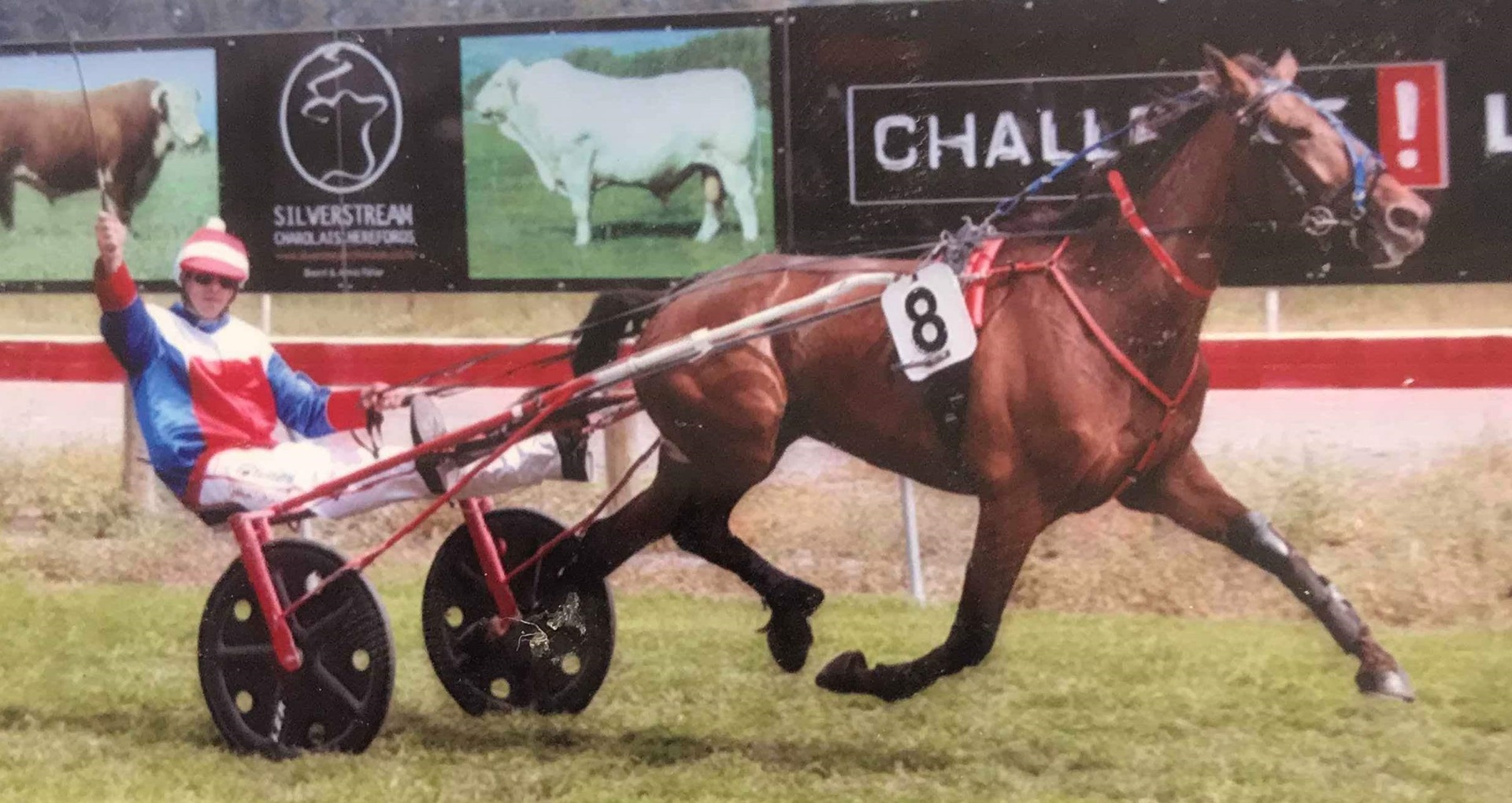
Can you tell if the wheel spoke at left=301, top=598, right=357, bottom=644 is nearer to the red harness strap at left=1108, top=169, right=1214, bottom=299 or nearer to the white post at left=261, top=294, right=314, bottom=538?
the white post at left=261, top=294, right=314, bottom=538

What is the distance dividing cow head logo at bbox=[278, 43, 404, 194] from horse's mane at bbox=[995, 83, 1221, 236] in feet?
5.70

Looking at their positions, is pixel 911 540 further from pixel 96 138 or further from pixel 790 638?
pixel 96 138

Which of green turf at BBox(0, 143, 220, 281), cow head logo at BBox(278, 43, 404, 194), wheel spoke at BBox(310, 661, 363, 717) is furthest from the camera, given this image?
Answer: green turf at BBox(0, 143, 220, 281)

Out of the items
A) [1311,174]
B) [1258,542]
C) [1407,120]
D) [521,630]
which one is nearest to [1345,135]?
[1311,174]

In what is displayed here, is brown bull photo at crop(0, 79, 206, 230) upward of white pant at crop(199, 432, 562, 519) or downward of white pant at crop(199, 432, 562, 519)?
upward

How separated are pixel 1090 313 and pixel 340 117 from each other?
2.10 metres

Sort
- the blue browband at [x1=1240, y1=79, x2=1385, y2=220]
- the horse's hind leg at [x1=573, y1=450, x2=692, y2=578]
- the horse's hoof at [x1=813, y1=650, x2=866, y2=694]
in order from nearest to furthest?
the blue browband at [x1=1240, y1=79, x2=1385, y2=220] → the horse's hoof at [x1=813, y1=650, x2=866, y2=694] → the horse's hind leg at [x1=573, y1=450, x2=692, y2=578]

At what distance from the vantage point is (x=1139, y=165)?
12.0 ft

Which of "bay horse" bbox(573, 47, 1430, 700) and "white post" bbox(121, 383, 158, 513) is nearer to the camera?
"bay horse" bbox(573, 47, 1430, 700)

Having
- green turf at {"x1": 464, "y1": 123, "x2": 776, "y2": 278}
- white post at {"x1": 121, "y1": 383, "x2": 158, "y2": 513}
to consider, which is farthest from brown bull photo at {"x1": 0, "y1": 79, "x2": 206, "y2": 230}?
green turf at {"x1": 464, "y1": 123, "x2": 776, "y2": 278}

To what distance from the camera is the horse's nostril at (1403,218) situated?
3482 mm

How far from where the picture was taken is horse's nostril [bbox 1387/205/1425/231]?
3.48m

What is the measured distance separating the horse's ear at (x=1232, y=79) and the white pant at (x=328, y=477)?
5.77ft

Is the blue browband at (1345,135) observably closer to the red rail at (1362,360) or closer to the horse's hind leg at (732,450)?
the red rail at (1362,360)
